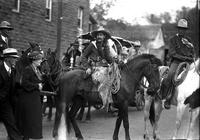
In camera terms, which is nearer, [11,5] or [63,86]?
[63,86]

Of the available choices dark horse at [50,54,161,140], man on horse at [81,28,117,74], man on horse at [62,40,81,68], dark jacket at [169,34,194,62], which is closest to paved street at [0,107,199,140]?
dark horse at [50,54,161,140]

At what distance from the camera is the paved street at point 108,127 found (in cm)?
1016

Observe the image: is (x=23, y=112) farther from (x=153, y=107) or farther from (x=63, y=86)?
(x=153, y=107)

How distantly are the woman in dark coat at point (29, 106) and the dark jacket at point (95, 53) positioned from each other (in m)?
1.87

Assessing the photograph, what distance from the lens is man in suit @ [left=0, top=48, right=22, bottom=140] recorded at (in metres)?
8.00

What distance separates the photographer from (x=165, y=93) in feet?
34.1

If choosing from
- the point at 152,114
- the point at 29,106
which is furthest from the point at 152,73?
the point at 29,106

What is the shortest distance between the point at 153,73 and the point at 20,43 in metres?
10.9

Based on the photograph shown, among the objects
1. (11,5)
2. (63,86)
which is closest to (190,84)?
(63,86)

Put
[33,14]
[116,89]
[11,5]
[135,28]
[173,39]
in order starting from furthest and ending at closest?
[135,28] → [33,14] → [11,5] → [173,39] → [116,89]

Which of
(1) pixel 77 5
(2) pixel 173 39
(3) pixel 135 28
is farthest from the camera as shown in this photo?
(3) pixel 135 28

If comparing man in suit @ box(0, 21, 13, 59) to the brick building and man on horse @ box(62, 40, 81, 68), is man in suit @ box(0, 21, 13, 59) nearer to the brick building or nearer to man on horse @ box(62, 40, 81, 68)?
man on horse @ box(62, 40, 81, 68)

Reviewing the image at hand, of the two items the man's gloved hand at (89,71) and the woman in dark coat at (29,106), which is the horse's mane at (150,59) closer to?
the man's gloved hand at (89,71)

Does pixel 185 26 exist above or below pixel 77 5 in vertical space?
below
